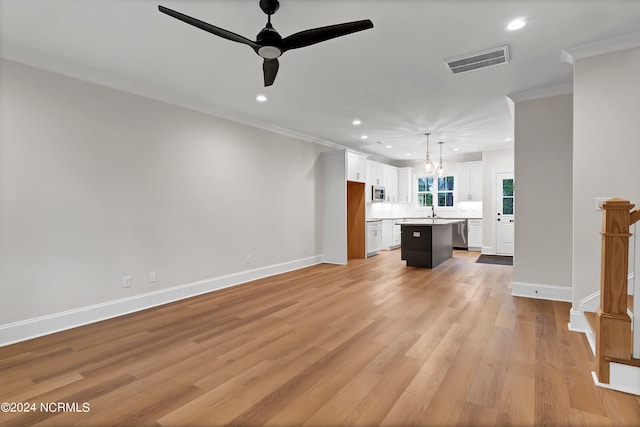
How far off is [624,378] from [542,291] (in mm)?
2406

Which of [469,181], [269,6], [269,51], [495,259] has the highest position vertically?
[269,6]

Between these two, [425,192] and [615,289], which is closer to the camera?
[615,289]

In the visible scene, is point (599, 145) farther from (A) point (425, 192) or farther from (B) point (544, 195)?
(A) point (425, 192)

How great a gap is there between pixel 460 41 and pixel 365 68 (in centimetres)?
98

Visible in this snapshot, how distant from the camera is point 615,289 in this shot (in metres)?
2.21

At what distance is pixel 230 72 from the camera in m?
3.60

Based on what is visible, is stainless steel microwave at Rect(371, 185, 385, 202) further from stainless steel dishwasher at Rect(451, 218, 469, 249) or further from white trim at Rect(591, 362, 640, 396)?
white trim at Rect(591, 362, 640, 396)

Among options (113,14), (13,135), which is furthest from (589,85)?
(13,135)

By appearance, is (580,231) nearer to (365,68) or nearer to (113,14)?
(365,68)

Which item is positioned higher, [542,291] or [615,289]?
[615,289]

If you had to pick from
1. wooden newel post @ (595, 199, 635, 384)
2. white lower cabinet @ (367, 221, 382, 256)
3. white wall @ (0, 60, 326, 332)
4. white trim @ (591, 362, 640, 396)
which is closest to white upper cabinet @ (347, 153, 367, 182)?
white lower cabinet @ (367, 221, 382, 256)

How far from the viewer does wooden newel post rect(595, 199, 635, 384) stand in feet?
7.13

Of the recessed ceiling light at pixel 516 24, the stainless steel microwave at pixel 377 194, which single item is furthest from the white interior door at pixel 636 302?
the stainless steel microwave at pixel 377 194

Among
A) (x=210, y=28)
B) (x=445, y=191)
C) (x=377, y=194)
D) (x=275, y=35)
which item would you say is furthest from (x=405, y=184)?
(x=210, y=28)
